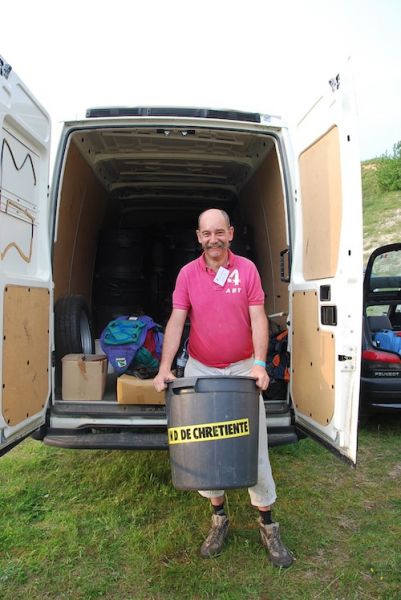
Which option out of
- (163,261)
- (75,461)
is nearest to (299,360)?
(75,461)

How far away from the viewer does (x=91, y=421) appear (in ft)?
10.1

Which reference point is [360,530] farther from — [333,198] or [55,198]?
[55,198]

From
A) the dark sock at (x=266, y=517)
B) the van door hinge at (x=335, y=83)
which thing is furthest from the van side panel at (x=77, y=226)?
the dark sock at (x=266, y=517)

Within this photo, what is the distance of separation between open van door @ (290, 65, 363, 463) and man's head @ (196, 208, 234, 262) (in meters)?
0.58

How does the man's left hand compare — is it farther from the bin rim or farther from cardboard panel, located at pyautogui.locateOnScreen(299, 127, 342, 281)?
cardboard panel, located at pyautogui.locateOnScreen(299, 127, 342, 281)

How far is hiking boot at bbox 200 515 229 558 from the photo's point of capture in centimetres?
269

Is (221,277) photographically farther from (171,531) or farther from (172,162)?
(172,162)

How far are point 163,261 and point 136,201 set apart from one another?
2.51 feet

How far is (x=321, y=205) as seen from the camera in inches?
112

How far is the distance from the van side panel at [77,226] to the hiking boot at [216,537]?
2037mm

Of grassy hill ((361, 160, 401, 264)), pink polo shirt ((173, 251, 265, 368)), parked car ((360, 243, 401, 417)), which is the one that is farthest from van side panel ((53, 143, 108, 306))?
grassy hill ((361, 160, 401, 264))

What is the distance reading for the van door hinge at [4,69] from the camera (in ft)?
7.99

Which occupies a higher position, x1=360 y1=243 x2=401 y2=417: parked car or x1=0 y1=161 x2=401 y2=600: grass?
x1=360 y1=243 x2=401 y2=417: parked car

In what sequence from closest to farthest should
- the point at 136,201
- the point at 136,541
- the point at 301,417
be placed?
the point at 136,541 < the point at 301,417 < the point at 136,201
